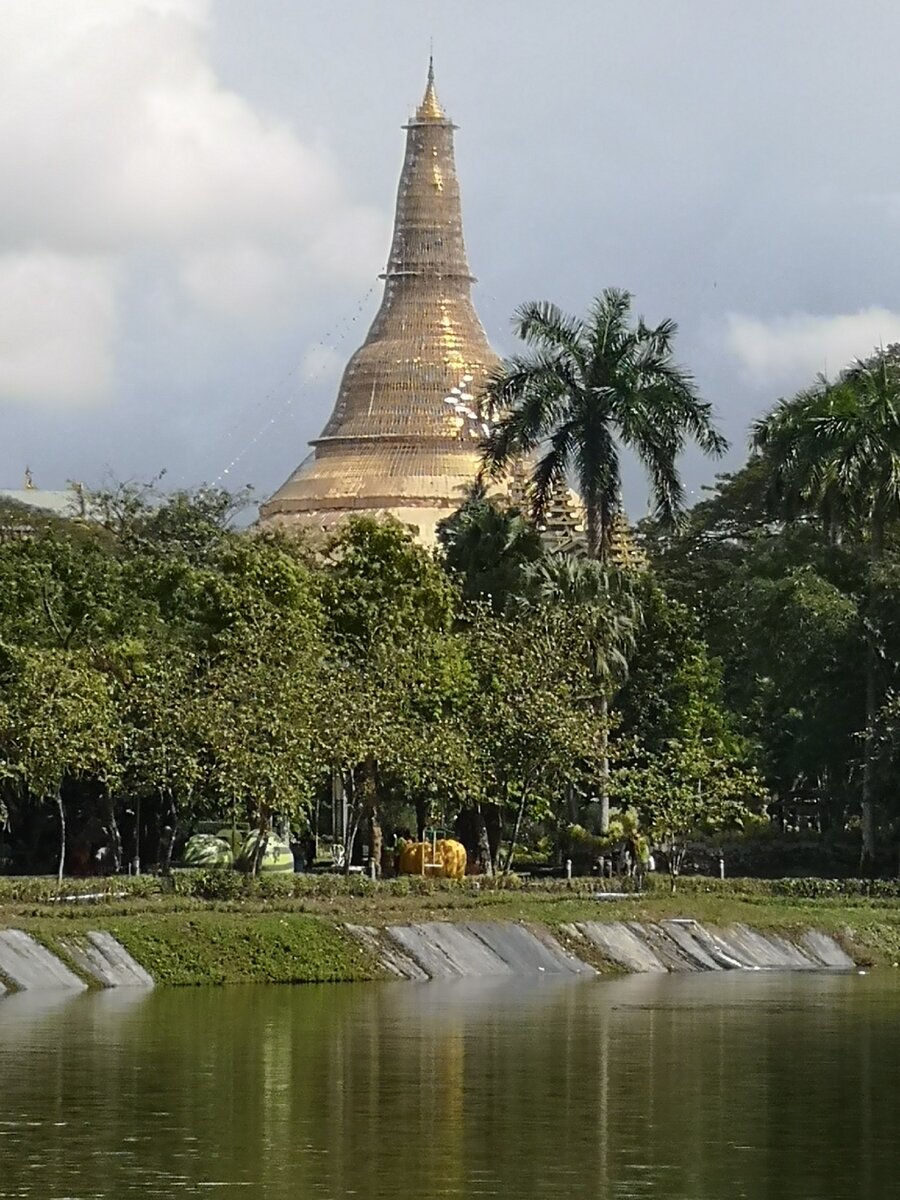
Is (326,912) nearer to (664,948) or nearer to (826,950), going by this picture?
(664,948)

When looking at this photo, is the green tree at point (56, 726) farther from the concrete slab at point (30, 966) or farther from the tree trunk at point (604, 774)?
the concrete slab at point (30, 966)

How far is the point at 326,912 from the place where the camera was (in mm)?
40469

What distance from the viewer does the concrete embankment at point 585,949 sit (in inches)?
1572

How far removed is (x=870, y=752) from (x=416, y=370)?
46.5 metres

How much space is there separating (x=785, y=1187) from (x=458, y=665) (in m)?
32.1

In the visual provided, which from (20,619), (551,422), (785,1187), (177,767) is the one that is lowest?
(785,1187)

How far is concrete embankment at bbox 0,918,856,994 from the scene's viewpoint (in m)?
35.5

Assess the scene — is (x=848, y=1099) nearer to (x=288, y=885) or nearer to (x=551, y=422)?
Result: (x=288, y=885)

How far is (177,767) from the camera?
45.7m

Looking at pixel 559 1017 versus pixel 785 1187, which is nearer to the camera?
pixel 785 1187

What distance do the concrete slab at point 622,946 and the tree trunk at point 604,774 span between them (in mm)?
8744

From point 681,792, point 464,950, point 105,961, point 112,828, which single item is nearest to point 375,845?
point 112,828

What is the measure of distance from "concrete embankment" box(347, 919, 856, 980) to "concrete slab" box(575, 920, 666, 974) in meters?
0.02

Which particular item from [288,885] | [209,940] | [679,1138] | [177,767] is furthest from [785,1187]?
[177,767]
